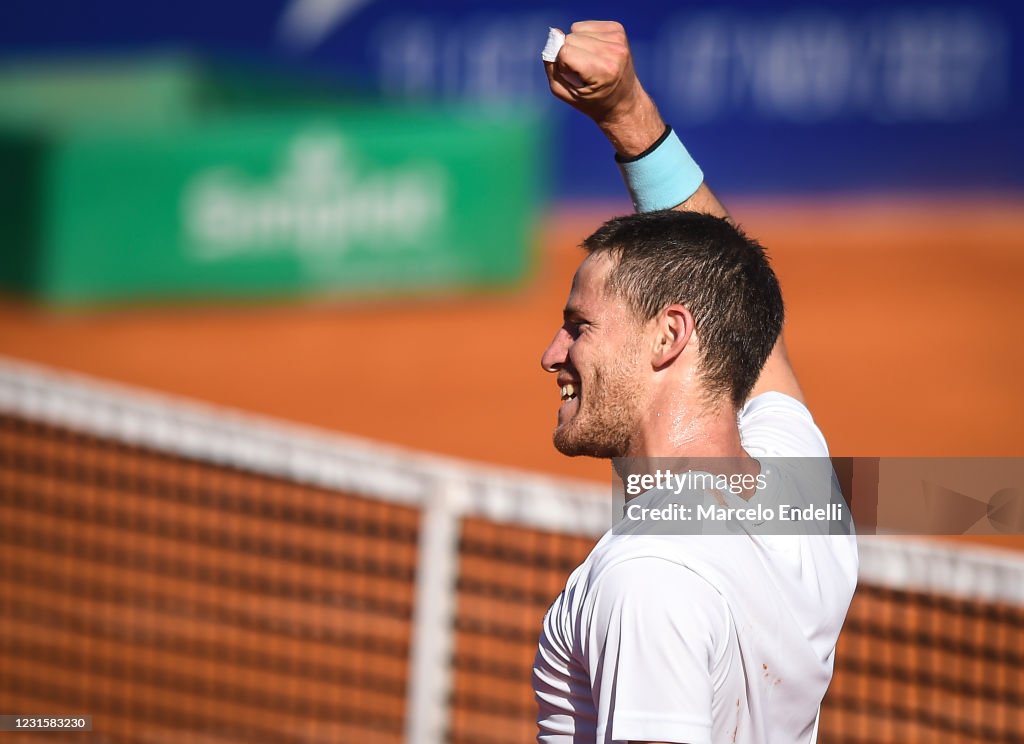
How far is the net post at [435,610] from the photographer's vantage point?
16.9 ft

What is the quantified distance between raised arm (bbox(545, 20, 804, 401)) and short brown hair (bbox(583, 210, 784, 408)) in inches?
10.6

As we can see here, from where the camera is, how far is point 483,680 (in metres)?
6.64

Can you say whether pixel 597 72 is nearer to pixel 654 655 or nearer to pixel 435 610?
pixel 654 655

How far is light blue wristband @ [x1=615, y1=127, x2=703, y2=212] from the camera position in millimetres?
2857

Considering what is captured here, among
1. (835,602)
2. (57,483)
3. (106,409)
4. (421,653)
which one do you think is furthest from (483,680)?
(835,602)

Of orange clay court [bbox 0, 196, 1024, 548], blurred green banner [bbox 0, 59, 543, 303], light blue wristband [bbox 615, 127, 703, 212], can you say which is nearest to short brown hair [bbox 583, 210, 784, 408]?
light blue wristband [bbox 615, 127, 703, 212]

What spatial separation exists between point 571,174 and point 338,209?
644 cm

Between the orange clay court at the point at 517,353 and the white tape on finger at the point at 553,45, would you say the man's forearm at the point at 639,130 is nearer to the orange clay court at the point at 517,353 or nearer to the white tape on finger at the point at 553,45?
the white tape on finger at the point at 553,45

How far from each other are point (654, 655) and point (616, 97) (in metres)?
1.15

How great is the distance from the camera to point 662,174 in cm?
287

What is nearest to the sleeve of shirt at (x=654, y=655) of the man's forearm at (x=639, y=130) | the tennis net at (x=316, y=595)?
the man's forearm at (x=639, y=130)

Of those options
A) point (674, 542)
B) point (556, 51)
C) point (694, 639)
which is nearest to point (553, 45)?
point (556, 51)

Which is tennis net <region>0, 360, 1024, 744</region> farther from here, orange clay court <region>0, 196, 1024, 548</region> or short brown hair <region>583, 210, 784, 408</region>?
orange clay court <region>0, 196, 1024, 548</region>

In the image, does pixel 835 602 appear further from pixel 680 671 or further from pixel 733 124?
pixel 733 124
